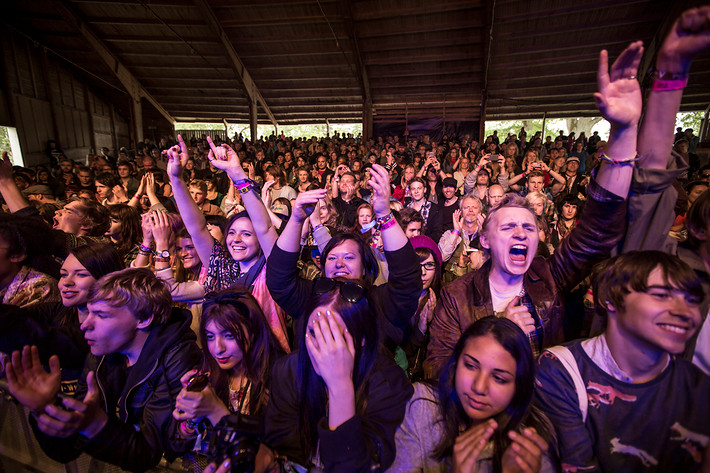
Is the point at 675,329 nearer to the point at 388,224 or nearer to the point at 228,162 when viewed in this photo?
the point at 388,224

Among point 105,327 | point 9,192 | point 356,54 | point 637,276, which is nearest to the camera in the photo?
point 637,276

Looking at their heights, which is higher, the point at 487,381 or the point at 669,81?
the point at 669,81

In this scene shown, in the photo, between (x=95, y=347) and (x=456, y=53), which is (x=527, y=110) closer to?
(x=456, y=53)

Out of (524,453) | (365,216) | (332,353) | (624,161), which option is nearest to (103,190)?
(365,216)

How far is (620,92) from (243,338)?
2.21 metres

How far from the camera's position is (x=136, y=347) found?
190cm

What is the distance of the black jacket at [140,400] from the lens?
58.5 inches

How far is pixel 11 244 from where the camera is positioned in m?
2.45

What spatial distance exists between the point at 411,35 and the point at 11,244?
12.3 meters

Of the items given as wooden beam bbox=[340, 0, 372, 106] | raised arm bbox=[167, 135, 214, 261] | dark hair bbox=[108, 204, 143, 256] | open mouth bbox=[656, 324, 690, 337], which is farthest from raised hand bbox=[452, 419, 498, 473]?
wooden beam bbox=[340, 0, 372, 106]

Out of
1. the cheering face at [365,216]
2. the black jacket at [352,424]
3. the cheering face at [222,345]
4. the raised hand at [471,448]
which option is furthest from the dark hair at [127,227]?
the raised hand at [471,448]

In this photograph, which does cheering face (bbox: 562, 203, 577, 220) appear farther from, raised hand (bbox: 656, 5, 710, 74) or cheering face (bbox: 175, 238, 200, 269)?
cheering face (bbox: 175, 238, 200, 269)

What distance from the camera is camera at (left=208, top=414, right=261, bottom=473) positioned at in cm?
120

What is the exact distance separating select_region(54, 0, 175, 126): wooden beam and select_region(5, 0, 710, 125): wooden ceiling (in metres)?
0.05
